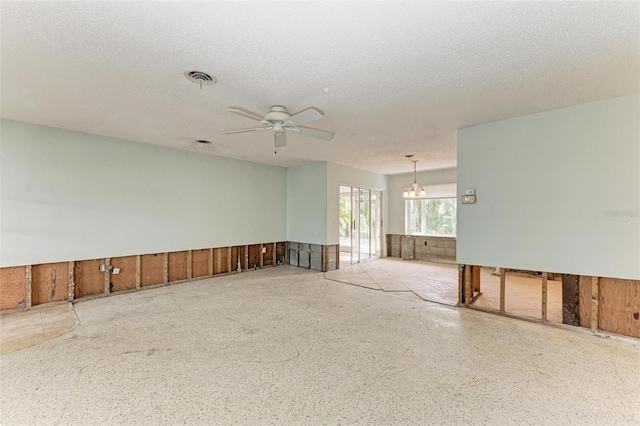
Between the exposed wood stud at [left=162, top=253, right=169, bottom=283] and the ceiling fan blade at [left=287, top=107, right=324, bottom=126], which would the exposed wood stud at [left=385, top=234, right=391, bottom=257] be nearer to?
the exposed wood stud at [left=162, top=253, right=169, bottom=283]

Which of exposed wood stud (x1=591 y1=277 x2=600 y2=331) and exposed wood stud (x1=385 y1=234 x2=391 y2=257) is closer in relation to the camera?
exposed wood stud (x1=591 y1=277 x2=600 y2=331)

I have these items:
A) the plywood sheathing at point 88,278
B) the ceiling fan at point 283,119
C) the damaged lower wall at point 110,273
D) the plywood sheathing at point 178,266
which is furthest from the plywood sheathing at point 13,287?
the ceiling fan at point 283,119

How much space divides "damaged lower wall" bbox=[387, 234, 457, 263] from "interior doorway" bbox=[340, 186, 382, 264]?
0.51m

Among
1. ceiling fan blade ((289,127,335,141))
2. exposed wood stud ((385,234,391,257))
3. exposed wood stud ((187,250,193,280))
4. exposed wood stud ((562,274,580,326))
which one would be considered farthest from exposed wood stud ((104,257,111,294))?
exposed wood stud ((385,234,391,257))

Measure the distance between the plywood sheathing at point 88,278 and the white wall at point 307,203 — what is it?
4.29 m

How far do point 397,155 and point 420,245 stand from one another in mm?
3602

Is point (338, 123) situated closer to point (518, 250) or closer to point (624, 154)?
point (518, 250)

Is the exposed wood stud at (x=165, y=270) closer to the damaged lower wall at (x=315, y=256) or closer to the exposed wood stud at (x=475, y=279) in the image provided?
the damaged lower wall at (x=315, y=256)

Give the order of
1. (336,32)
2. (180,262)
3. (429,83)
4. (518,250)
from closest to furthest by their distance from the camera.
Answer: (336,32) → (429,83) → (518,250) → (180,262)

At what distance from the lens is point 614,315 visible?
3230 mm

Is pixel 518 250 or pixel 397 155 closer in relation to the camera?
pixel 518 250

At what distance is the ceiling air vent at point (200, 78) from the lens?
2641 millimetres

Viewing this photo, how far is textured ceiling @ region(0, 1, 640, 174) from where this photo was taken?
187 cm

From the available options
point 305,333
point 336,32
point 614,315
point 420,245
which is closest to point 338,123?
point 336,32
